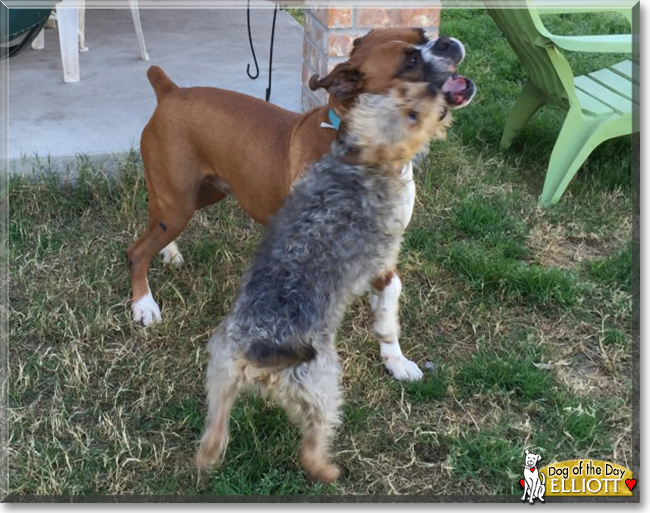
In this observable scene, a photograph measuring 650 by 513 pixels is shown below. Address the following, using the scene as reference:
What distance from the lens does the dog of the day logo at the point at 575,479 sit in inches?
115

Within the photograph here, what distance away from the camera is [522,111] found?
18.2 feet

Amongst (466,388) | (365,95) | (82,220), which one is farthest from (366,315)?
(82,220)

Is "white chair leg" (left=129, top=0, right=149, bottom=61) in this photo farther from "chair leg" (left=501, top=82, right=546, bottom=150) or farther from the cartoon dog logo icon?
the cartoon dog logo icon

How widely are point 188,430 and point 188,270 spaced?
128 centimetres

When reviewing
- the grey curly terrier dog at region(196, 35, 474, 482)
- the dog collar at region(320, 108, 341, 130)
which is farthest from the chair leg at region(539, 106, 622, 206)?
the grey curly terrier dog at region(196, 35, 474, 482)

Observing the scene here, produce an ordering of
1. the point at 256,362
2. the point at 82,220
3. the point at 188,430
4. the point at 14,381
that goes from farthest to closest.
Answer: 1. the point at 82,220
2. the point at 14,381
3. the point at 188,430
4. the point at 256,362

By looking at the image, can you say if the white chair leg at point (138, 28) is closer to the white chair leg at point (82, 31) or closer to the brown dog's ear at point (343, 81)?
the white chair leg at point (82, 31)

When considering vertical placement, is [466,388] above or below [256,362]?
below

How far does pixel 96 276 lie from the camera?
4.16 m

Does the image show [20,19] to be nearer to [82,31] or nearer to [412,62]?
[82,31]

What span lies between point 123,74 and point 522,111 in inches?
120

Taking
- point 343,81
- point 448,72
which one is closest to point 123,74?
point 343,81

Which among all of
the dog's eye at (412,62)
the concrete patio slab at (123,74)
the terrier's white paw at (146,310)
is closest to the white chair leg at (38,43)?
the concrete patio slab at (123,74)

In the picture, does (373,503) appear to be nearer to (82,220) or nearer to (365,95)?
(365,95)
